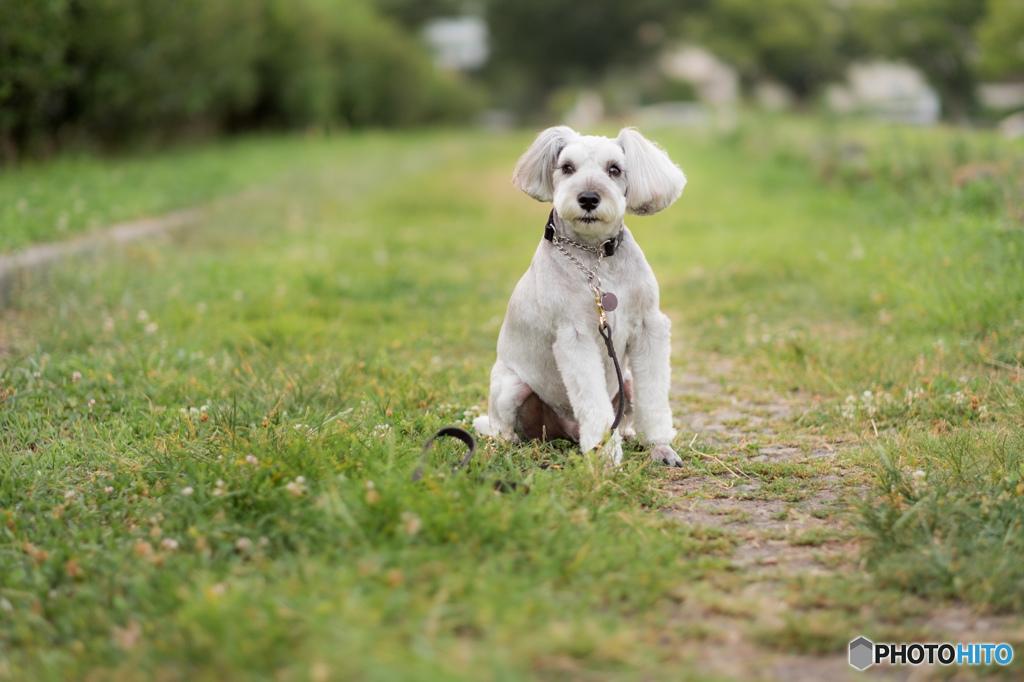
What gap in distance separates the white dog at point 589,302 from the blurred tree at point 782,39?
151 ft

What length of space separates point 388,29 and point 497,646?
33161 mm

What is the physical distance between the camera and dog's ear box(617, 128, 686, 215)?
12.1 ft

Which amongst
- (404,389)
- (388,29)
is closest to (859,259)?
(404,389)

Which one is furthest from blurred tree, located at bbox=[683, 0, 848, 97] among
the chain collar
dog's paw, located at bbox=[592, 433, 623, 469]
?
dog's paw, located at bbox=[592, 433, 623, 469]

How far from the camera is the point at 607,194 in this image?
11.5 feet

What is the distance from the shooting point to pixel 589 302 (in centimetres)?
365

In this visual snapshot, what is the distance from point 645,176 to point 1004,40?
2703 centimetres

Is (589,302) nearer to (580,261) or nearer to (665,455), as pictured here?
(580,261)

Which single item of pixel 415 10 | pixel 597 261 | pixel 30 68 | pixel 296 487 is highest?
pixel 415 10

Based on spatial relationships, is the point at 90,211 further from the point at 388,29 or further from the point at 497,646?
the point at 388,29

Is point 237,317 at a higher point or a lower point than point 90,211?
lower

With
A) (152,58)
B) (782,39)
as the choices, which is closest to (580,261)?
(152,58)

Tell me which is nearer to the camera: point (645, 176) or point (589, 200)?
point (589, 200)

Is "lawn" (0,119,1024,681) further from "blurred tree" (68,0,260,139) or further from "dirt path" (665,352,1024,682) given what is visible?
"blurred tree" (68,0,260,139)
